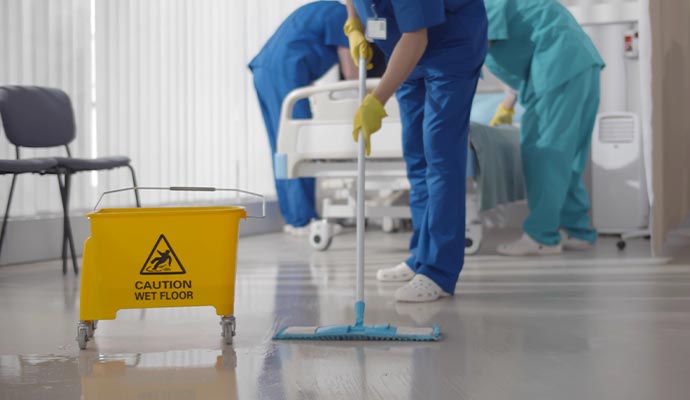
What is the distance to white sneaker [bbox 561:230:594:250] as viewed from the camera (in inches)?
157

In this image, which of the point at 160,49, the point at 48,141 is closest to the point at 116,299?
the point at 48,141

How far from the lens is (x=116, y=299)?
1802 millimetres

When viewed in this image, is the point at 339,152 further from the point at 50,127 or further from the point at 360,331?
the point at 360,331

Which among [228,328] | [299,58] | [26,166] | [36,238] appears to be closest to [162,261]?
[228,328]

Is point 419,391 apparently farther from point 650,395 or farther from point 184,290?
point 184,290

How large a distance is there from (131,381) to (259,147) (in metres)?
4.03

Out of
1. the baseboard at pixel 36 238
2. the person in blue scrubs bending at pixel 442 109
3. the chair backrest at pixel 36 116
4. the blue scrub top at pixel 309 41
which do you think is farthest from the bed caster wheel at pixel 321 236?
the person in blue scrubs bending at pixel 442 109

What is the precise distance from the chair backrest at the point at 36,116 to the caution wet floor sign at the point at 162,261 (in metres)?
1.77

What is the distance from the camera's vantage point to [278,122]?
15.3ft

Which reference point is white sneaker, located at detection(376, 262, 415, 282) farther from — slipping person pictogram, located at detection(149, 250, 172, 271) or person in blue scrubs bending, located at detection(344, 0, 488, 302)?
slipping person pictogram, located at detection(149, 250, 172, 271)

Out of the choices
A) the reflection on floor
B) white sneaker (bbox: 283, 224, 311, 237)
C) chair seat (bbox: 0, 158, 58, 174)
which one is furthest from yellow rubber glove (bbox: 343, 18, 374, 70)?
white sneaker (bbox: 283, 224, 311, 237)

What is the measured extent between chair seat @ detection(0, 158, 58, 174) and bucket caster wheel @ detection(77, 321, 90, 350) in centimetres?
136

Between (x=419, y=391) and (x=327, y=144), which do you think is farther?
(x=327, y=144)

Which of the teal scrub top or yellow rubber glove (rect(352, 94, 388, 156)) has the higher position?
the teal scrub top
